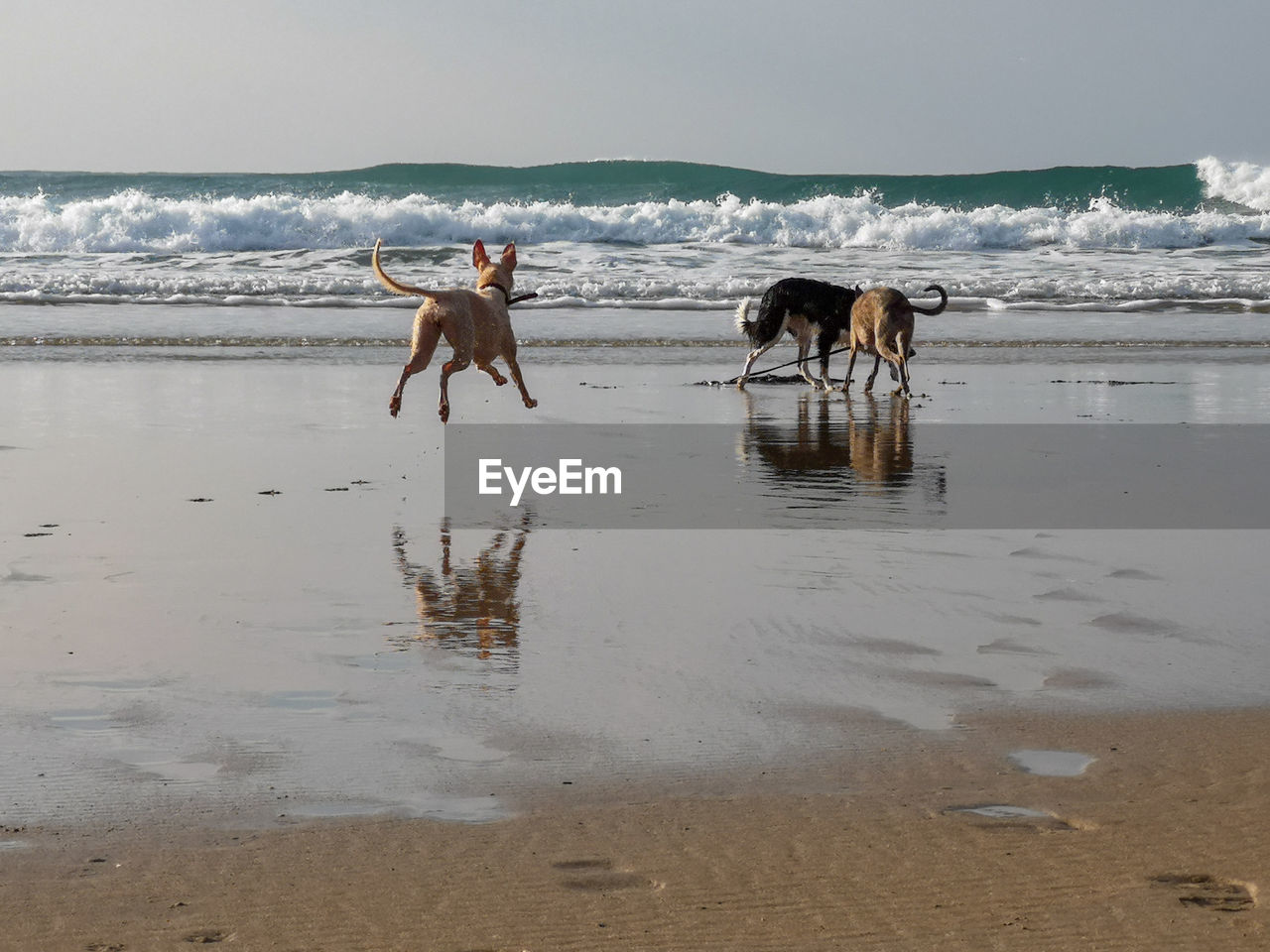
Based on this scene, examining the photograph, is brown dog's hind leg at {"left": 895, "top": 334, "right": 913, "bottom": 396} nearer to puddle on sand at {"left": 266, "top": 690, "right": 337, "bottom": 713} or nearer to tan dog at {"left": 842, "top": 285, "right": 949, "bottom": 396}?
tan dog at {"left": 842, "top": 285, "right": 949, "bottom": 396}

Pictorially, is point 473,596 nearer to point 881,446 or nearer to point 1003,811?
point 1003,811

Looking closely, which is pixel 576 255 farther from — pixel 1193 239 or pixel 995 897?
pixel 995 897

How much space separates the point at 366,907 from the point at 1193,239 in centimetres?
3600

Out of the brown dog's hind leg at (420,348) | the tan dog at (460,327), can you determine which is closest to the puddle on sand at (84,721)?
the tan dog at (460,327)

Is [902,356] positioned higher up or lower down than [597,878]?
higher up

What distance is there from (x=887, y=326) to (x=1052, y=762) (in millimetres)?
9020

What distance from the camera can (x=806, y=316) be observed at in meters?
13.1

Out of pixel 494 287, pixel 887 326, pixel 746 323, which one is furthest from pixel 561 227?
pixel 494 287

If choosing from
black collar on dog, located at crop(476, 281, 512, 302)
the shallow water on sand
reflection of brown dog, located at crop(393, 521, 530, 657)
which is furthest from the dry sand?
black collar on dog, located at crop(476, 281, 512, 302)

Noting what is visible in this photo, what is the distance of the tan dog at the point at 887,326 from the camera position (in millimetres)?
12188

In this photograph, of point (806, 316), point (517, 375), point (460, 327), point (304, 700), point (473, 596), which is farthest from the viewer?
point (806, 316)

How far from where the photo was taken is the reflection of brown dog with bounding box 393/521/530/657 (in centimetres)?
464

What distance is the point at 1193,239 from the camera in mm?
35344

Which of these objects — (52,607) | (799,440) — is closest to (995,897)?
(52,607)
